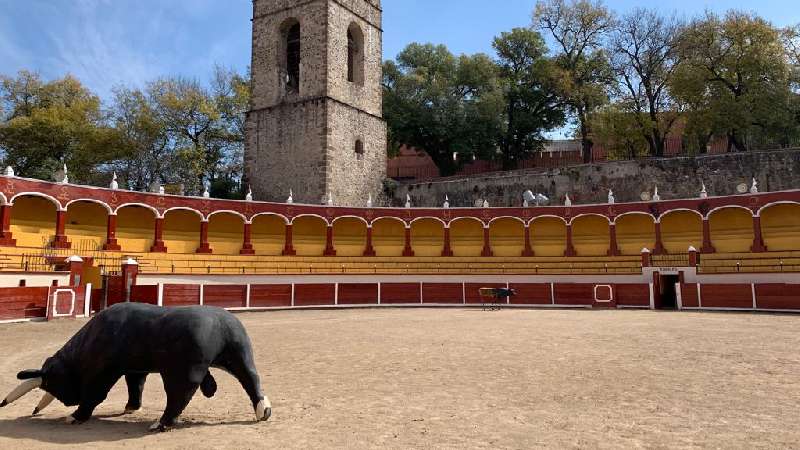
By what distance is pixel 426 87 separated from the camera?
1412 inches

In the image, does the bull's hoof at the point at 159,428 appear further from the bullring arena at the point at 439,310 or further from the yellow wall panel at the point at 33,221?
the yellow wall panel at the point at 33,221

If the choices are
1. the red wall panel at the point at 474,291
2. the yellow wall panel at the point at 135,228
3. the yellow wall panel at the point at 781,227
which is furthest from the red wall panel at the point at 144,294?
the yellow wall panel at the point at 781,227

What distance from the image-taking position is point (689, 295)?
752 inches

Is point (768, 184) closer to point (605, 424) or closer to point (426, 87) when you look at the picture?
point (426, 87)

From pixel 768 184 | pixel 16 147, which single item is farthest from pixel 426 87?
pixel 16 147

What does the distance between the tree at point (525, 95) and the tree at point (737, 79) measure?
8.45 meters

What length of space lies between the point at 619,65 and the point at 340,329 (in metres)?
27.7

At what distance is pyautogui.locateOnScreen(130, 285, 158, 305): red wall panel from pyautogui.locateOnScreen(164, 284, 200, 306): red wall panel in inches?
18.0

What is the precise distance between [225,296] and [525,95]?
82.9ft

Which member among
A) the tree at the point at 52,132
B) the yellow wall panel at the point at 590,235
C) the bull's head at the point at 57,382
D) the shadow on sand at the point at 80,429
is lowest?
the shadow on sand at the point at 80,429

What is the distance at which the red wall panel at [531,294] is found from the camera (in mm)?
21531

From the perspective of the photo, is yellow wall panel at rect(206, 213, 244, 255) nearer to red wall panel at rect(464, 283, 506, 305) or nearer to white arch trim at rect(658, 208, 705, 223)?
red wall panel at rect(464, 283, 506, 305)

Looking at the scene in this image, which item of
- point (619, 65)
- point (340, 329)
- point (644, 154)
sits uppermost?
point (619, 65)

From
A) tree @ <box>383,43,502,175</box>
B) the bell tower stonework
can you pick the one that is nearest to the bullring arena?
the bell tower stonework
